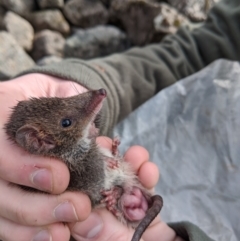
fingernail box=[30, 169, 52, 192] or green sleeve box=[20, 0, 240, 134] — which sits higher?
fingernail box=[30, 169, 52, 192]

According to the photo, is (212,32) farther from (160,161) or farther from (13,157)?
(13,157)

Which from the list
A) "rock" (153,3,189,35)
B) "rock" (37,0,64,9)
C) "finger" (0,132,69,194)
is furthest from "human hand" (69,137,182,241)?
"rock" (37,0,64,9)

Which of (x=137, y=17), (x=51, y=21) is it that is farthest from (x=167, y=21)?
(x=51, y=21)

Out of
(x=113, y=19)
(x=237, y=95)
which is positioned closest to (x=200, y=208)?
(x=237, y=95)

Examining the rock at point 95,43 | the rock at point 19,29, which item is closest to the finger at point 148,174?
the rock at point 95,43

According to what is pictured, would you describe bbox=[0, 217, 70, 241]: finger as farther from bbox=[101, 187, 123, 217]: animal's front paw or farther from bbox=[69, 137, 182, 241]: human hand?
bbox=[101, 187, 123, 217]: animal's front paw

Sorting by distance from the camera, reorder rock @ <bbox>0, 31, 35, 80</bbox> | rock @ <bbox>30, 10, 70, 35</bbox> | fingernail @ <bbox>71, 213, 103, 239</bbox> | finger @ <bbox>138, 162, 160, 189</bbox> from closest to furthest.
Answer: fingernail @ <bbox>71, 213, 103, 239</bbox> < finger @ <bbox>138, 162, 160, 189</bbox> < rock @ <bbox>0, 31, 35, 80</bbox> < rock @ <bbox>30, 10, 70, 35</bbox>
